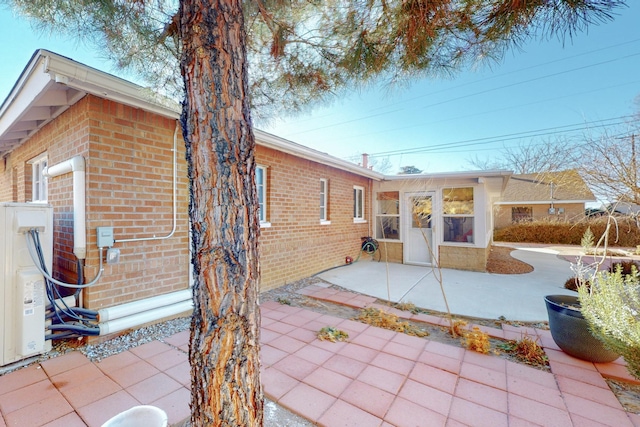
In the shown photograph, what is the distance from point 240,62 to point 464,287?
6167 millimetres

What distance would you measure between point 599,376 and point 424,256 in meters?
5.73

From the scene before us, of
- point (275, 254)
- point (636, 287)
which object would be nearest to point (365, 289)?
point (275, 254)

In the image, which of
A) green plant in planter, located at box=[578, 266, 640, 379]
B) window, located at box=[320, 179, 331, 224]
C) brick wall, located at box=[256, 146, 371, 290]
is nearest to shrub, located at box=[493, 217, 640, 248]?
brick wall, located at box=[256, 146, 371, 290]

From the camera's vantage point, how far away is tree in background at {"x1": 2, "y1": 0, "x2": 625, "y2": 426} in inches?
52.6

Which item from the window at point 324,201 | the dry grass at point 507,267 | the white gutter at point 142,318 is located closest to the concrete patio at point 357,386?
the white gutter at point 142,318

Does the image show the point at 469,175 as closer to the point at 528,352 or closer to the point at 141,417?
the point at 528,352

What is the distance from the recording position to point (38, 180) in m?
5.14

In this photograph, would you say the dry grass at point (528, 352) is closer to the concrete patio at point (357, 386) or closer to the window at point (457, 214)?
the concrete patio at point (357, 386)

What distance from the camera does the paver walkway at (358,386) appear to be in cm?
203

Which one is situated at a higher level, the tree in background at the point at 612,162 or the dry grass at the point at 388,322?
the tree in background at the point at 612,162

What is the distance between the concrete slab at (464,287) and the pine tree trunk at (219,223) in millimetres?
3781

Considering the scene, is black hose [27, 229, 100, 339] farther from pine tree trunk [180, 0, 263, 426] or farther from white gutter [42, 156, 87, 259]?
pine tree trunk [180, 0, 263, 426]

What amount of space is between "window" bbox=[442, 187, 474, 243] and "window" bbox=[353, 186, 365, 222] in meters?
2.51

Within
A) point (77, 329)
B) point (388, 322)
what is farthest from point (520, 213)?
point (77, 329)
